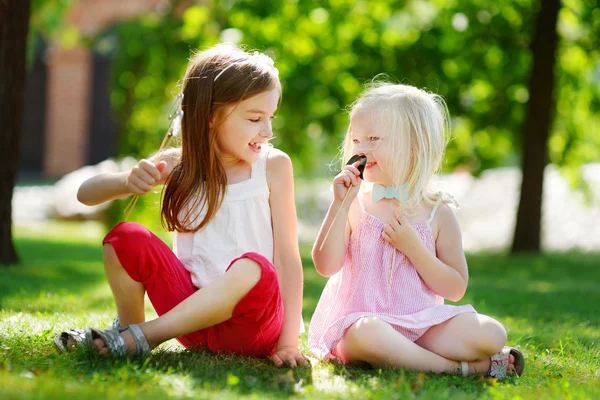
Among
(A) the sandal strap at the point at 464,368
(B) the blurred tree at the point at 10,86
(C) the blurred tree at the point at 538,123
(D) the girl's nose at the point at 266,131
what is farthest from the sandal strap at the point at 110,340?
(C) the blurred tree at the point at 538,123

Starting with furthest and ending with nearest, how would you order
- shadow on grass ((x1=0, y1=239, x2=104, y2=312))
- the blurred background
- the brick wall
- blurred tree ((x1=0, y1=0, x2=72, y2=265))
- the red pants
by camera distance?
the brick wall, the blurred background, blurred tree ((x1=0, y1=0, x2=72, y2=265)), shadow on grass ((x1=0, y1=239, x2=104, y2=312)), the red pants

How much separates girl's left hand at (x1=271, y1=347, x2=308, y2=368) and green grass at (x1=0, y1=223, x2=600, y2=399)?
42 millimetres

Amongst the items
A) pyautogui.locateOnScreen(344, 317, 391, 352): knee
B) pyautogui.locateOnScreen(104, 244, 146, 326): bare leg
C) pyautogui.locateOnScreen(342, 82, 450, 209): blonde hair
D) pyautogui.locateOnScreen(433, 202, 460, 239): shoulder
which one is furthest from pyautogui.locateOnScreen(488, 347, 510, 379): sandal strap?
pyautogui.locateOnScreen(104, 244, 146, 326): bare leg

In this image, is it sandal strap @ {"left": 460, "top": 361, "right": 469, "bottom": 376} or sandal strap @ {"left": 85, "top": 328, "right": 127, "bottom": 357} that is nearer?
sandal strap @ {"left": 85, "top": 328, "right": 127, "bottom": 357}

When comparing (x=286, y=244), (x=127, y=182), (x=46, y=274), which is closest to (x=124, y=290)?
(x=127, y=182)

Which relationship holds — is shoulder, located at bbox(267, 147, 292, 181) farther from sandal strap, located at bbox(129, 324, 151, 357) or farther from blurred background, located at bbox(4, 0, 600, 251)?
blurred background, located at bbox(4, 0, 600, 251)

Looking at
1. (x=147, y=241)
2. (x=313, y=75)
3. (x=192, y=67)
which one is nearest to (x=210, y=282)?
(x=147, y=241)

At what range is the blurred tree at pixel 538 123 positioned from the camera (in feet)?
27.6

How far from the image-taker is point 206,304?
2.63 meters

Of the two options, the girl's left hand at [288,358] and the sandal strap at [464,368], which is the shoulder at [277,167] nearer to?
the girl's left hand at [288,358]

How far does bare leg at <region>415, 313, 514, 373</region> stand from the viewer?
107 inches

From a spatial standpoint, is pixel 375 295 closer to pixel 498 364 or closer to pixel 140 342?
pixel 498 364

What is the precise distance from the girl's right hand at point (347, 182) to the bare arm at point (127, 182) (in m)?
0.61

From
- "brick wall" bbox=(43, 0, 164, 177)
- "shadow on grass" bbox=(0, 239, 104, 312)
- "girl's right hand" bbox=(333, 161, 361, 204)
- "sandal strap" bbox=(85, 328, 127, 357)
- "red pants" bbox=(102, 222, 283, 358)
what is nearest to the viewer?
"sandal strap" bbox=(85, 328, 127, 357)
